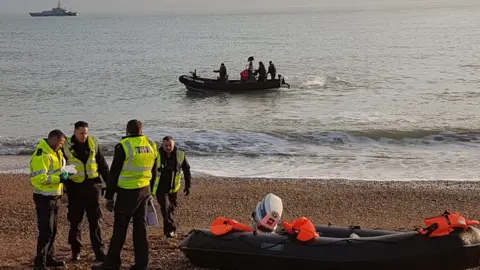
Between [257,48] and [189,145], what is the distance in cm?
4864

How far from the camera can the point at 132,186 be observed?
6039 millimetres

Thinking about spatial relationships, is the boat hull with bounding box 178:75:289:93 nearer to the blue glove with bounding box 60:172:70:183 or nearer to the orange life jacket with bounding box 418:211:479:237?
the blue glove with bounding box 60:172:70:183

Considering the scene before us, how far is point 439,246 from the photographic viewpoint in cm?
595

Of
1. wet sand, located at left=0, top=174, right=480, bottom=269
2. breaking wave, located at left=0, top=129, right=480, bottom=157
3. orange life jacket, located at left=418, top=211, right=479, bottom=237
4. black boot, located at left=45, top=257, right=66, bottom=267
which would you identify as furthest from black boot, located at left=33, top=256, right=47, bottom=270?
breaking wave, located at left=0, top=129, right=480, bottom=157

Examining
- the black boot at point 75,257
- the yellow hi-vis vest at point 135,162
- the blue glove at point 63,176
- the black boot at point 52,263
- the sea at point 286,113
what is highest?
the yellow hi-vis vest at point 135,162

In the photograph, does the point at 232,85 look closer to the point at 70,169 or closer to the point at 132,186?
the point at 70,169

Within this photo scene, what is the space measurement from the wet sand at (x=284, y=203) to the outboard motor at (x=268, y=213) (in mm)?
1123

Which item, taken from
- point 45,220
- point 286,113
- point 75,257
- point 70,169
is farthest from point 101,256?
point 286,113

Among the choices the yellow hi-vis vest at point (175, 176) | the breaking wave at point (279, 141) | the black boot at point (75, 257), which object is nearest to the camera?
the black boot at point (75, 257)

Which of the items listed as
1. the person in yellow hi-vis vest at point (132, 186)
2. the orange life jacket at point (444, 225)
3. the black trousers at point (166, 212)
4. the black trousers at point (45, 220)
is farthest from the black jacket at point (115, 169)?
the orange life jacket at point (444, 225)

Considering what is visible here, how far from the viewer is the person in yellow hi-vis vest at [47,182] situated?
6.15 meters

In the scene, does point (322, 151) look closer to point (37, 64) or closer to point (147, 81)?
point (147, 81)

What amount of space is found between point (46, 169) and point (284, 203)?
552 centimetres

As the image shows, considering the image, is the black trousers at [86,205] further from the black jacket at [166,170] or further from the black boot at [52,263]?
the black jacket at [166,170]
